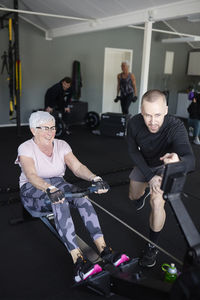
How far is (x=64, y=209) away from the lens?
1691 mm

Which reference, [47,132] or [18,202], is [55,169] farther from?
[18,202]

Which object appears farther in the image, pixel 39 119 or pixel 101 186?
pixel 39 119

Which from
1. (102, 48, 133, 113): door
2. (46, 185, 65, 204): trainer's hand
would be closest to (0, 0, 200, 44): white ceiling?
(102, 48, 133, 113): door

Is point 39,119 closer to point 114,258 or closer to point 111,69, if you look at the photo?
point 114,258

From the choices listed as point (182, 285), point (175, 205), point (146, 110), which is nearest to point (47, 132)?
point (146, 110)

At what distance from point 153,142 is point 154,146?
0.10ft

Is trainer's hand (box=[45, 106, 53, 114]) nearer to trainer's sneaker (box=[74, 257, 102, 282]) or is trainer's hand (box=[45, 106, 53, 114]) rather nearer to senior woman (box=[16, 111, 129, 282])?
senior woman (box=[16, 111, 129, 282])

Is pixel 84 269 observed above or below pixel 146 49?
below

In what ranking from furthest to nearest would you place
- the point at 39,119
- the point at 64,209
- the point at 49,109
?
the point at 49,109 < the point at 39,119 < the point at 64,209

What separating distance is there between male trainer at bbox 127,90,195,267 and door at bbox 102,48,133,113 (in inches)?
225

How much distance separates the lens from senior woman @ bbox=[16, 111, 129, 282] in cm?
163

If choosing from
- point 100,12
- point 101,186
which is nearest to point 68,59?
point 100,12

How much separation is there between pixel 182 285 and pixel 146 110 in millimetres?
1061

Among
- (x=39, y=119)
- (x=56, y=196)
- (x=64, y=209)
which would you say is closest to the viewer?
(x=56, y=196)
